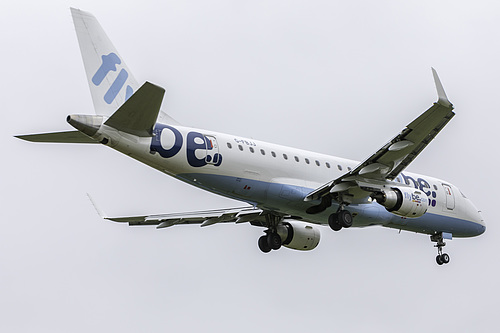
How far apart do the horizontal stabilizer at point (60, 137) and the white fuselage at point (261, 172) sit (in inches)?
37.0

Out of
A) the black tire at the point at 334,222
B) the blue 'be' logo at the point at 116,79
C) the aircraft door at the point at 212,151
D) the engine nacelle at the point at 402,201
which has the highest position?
the blue 'be' logo at the point at 116,79

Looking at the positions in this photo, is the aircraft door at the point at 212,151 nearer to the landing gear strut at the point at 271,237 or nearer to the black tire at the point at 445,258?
the landing gear strut at the point at 271,237

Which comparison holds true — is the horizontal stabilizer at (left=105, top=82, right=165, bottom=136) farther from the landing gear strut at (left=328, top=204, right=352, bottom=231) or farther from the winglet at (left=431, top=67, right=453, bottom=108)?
the winglet at (left=431, top=67, right=453, bottom=108)

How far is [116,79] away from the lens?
29.1 m

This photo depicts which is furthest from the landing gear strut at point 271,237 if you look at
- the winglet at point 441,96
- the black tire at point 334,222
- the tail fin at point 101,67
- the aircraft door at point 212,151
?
the winglet at point 441,96

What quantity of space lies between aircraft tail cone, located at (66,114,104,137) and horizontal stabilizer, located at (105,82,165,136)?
1.16ft

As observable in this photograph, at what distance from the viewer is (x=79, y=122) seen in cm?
2545

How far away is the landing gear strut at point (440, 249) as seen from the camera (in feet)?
116

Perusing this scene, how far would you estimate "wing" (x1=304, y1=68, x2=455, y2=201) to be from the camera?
27828 mm

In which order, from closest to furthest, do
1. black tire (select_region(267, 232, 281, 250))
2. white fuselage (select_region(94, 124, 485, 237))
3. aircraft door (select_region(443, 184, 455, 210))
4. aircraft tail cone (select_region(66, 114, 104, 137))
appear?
aircraft tail cone (select_region(66, 114, 104, 137))
white fuselage (select_region(94, 124, 485, 237))
black tire (select_region(267, 232, 281, 250))
aircraft door (select_region(443, 184, 455, 210))

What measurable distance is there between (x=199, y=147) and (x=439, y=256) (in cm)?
1340

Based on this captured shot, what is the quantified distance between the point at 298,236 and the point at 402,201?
19.3 ft

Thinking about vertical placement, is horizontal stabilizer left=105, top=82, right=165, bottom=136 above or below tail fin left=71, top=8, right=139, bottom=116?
below

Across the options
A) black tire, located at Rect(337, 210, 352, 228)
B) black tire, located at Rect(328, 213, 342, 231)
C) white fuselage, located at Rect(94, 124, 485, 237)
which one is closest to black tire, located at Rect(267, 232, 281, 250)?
white fuselage, located at Rect(94, 124, 485, 237)
